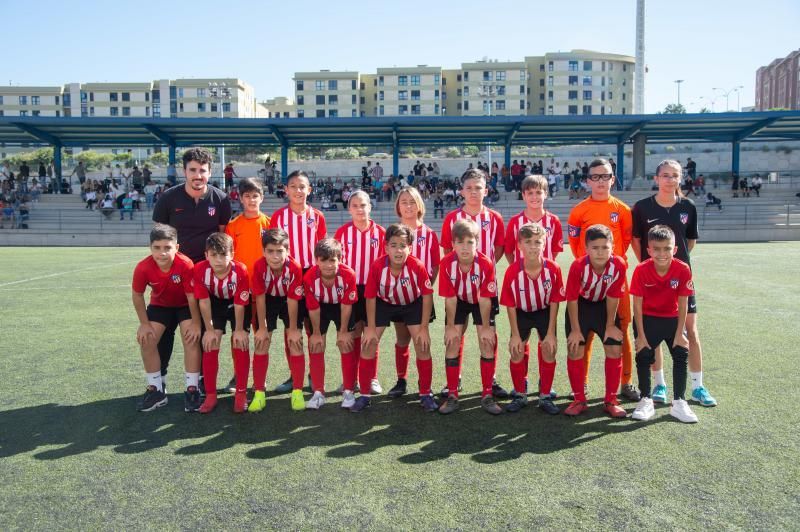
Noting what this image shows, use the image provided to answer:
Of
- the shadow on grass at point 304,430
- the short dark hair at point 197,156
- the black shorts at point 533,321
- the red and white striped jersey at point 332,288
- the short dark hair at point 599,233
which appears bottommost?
the shadow on grass at point 304,430

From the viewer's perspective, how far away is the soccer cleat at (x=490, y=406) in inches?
166

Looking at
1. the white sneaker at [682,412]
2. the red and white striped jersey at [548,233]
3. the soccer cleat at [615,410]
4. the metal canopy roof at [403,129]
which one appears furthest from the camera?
the metal canopy roof at [403,129]

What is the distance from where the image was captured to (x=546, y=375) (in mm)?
4363

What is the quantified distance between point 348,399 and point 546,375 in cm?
140

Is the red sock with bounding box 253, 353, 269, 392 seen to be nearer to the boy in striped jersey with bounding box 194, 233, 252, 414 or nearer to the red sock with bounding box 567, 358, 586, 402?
the boy in striped jersey with bounding box 194, 233, 252, 414

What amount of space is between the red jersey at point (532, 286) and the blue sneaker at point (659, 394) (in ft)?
3.36

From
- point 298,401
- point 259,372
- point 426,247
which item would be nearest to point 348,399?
point 298,401

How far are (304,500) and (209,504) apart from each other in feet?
1.46

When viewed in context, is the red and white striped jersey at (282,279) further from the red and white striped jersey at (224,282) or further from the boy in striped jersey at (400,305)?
the boy in striped jersey at (400,305)

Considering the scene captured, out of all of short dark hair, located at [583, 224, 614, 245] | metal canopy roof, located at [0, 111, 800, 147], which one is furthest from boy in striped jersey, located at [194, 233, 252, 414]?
metal canopy roof, located at [0, 111, 800, 147]

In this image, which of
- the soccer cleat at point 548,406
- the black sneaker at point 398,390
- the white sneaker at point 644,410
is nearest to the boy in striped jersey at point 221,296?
the black sneaker at point 398,390

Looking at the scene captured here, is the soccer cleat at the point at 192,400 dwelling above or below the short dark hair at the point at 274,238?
below

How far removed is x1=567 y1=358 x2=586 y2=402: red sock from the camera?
427 cm

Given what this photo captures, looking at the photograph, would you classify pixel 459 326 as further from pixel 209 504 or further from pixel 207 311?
pixel 209 504
